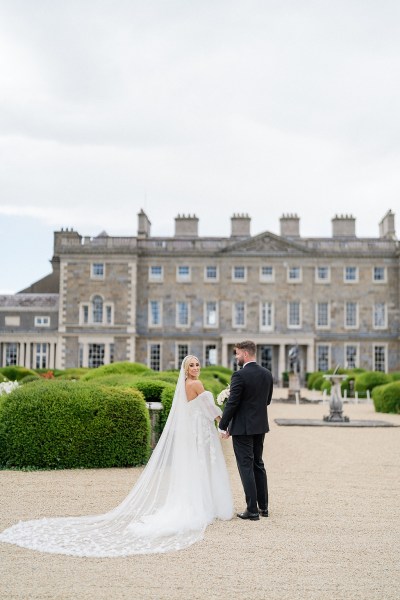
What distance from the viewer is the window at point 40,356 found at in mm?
41594

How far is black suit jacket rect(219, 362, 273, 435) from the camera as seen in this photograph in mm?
6223

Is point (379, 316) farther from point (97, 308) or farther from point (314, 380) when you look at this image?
point (97, 308)

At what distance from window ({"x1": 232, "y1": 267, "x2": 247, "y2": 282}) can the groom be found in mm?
35201

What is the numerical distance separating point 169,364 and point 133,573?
37228mm

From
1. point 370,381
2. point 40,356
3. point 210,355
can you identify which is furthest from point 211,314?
point 370,381

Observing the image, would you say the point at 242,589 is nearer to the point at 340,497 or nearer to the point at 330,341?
the point at 340,497

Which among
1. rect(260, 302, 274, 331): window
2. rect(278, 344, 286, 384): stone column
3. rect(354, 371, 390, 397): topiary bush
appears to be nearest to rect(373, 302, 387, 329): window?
rect(278, 344, 286, 384): stone column

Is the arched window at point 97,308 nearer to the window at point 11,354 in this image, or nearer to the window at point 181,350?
the window at point 181,350

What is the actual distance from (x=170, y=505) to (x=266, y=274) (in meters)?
35.9

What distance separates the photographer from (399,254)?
40656mm

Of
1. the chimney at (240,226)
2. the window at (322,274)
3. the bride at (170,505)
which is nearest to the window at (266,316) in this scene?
the window at (322,274)

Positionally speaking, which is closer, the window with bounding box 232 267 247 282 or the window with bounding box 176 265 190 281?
the window with bounding box 232 267 247 282

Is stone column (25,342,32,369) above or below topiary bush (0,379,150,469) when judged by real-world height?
above

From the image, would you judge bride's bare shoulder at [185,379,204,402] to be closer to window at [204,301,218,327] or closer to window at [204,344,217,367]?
window at [204,344,217,367]
